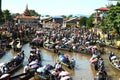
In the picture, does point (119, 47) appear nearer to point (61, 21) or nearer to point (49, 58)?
point (49, 58)

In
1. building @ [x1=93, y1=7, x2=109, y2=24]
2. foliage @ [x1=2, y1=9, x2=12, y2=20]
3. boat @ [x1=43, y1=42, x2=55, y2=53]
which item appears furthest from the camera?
foliage @ [x1=2, y1=9, x2=12, y2=20]

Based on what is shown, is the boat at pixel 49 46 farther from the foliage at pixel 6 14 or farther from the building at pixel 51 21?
the building at pixel 51 21

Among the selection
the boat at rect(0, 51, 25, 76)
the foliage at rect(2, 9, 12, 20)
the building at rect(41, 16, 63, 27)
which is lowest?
the building at rect(41, 16, 63, 27)

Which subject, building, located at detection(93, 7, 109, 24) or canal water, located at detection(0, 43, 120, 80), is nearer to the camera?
canal water, located at detection(0, 43, 120, 80)

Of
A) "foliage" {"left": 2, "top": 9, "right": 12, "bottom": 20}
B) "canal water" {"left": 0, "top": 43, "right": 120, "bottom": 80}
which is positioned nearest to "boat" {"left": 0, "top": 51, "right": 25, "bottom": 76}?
"canal water" {"left": 0, "top": 43, "right": 120, "bottom": 80}

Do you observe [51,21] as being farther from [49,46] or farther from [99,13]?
[49,46]

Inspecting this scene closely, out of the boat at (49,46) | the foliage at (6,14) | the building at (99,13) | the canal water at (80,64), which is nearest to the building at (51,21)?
the foliage at (6,14)

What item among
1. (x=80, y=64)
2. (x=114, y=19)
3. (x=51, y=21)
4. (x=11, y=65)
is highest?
(x=114, y=19)

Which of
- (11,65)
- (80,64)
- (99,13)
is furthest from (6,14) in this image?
(11,65)

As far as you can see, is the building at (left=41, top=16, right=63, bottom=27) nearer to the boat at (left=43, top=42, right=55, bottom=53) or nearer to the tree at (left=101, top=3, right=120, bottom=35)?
the tree at (left=101, top=3, right=120, bottom=35)

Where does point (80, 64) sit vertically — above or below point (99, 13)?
below

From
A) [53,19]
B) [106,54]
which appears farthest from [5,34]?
[53,19]

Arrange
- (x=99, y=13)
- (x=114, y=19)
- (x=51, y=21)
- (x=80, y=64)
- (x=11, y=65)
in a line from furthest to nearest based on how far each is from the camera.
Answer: (x=51, y=21) → (x=99, y=13) → (x=114, y=19) → (x=80, y=64) → (x=11, y=65)

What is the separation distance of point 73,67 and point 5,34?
24243mm
